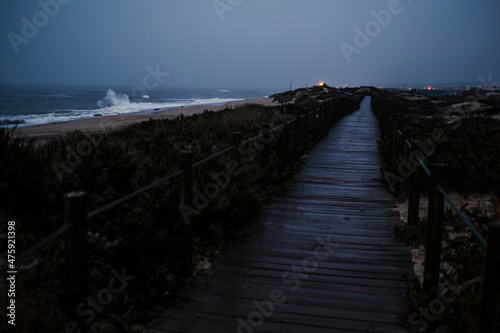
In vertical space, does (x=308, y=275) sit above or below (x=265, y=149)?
below

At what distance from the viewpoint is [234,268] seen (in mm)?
4660

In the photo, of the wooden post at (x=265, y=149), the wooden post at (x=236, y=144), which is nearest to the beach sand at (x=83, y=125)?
the wooden post at (x=265, y=149)

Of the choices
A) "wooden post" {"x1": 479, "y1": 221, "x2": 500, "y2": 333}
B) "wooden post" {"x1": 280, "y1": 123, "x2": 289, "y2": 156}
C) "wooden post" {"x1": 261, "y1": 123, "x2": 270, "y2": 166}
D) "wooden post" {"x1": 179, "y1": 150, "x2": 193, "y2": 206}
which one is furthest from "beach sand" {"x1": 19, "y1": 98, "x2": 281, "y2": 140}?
"wooden post" {"x1": 479, "y1": 221, "x2": 500, "y2": 333}

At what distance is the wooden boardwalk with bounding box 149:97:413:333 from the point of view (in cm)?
359

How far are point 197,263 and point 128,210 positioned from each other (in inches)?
39.8

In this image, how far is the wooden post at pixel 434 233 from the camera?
12.3 feet

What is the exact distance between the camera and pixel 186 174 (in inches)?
183

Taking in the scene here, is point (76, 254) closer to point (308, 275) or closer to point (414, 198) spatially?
point (308, 275)

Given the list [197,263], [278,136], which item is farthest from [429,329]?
[278,136]

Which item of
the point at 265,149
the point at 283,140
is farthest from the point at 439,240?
the point at 283,140

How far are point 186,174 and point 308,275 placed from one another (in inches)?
69.4

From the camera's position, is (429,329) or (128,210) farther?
(128,210)

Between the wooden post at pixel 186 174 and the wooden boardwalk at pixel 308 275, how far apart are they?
0.83m

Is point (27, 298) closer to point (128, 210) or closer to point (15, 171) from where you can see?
point (128, 210)
